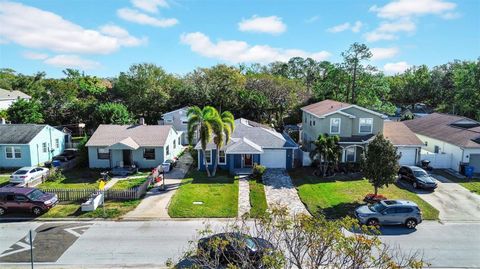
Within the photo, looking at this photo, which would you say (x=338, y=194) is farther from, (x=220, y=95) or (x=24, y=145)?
(x=220, y=95)

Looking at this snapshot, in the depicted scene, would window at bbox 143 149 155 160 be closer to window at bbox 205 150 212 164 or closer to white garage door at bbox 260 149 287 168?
window at bbox 205 150 212 164

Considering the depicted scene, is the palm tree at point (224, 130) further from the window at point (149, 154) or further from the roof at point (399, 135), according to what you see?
the roof at point (399, 135)

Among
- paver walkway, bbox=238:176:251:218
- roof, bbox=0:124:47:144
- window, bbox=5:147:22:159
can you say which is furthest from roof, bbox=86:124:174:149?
paver walkway, bbox=238:176:251:218

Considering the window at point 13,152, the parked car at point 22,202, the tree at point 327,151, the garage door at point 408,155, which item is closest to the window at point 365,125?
the garage door at point 408,155

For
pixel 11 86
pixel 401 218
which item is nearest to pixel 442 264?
pixel 401 218

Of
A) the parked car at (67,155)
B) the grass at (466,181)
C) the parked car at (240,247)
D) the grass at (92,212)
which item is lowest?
the grass at (92,212)
